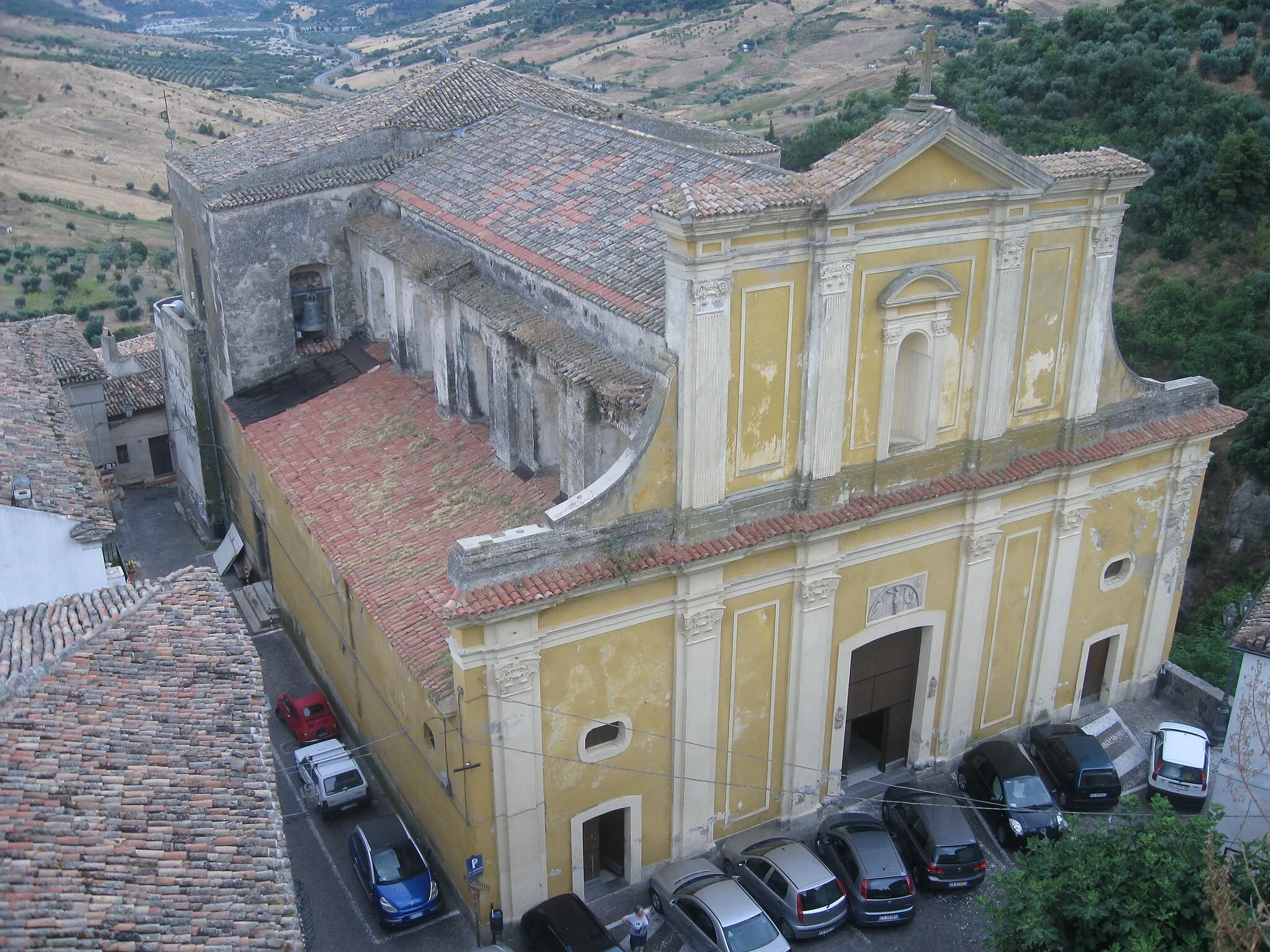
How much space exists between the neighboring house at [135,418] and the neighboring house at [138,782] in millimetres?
19875

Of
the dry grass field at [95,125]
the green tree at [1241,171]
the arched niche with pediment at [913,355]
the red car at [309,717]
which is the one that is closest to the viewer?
the arched niche with pediment at [913,355]

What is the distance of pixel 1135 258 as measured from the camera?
131ft

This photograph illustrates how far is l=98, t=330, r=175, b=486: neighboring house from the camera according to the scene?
33469 millimetres

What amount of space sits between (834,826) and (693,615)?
4.60m

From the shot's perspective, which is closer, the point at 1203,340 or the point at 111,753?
the point at 111,753

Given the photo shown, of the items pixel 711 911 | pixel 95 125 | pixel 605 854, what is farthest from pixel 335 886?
pixel 95 125

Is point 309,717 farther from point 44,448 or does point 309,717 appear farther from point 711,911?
point 711,911

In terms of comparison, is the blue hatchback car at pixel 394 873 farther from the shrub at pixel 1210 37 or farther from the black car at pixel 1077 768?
the shrub at pixel 1210 37

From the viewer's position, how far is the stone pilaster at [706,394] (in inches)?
646

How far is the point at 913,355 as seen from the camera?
19.3 metres

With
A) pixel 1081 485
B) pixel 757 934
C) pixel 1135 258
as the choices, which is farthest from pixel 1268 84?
pixel 757 934

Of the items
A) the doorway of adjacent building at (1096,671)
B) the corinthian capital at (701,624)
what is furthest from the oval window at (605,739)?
the doorway of adjacent building at (1096,671)

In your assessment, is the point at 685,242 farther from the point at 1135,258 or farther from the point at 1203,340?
the point at 1135,258

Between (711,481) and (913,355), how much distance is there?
450 centimetres
